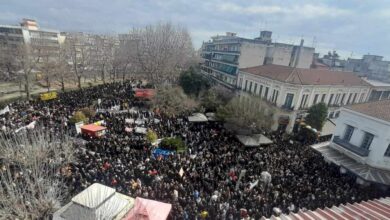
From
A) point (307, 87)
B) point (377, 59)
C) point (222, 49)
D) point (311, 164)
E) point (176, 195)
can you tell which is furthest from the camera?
point (377, 59)

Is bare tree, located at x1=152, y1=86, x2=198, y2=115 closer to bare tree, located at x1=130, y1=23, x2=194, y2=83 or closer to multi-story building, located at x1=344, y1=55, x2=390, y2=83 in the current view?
bare tree, located at x1=130, y1=23, x2=194, y2=83

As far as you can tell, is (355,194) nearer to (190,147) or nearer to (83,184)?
(190,147)

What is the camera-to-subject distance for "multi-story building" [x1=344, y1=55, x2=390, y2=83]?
203 ft

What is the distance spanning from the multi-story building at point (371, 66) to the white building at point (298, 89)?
34.1m

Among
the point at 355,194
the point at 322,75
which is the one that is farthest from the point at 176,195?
the point at 322,75

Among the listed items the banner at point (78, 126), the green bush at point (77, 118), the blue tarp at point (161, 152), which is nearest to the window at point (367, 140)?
the blue tarp at point (161, 152)

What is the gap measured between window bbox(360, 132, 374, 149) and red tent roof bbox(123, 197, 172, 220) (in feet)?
56.5

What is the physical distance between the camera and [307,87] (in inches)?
1179

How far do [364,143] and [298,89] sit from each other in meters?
11.7

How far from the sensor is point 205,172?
15.5 meters

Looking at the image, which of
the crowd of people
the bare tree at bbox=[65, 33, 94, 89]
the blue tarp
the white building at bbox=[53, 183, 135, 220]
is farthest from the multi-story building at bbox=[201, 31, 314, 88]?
the white building at bbox=[53, 183, 135, 220]

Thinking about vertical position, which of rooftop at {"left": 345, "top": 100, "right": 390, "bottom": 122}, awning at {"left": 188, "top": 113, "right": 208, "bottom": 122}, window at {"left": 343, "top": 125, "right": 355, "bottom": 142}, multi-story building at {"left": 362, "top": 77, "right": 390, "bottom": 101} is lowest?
awning at {"left": 188, "top": 113, "right": 208, "bottom": 122}

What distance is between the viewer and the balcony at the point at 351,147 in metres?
18.4

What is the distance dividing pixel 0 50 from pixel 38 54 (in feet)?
19.3
